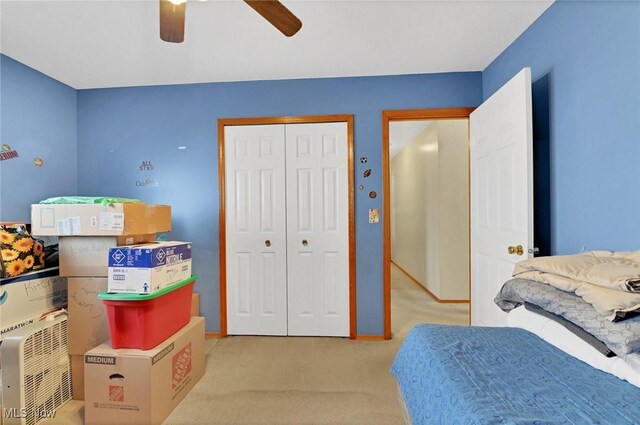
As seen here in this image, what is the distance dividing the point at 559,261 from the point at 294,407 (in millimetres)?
1641

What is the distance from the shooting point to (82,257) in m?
1.86

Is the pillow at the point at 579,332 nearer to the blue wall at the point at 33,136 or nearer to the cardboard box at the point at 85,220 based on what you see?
the cardboard box at the point at 85,220

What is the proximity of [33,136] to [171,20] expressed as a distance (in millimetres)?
1981

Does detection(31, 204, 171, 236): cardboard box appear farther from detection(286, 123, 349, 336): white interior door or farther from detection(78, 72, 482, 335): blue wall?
detection(286, 123, 349, 336): white interior door

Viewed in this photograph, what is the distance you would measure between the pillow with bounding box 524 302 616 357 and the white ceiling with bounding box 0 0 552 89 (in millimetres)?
1753

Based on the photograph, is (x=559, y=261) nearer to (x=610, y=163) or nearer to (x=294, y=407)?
(x=610, y=163)

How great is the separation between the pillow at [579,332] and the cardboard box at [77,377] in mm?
2625

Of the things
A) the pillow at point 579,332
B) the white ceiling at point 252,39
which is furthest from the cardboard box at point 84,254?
the pillow at point 579,332

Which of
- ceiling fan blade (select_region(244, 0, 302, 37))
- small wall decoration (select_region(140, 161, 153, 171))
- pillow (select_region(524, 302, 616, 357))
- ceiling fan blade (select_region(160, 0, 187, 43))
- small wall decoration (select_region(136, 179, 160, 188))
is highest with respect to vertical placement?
ceiling fan blade (select_region(160, 0, 187, 43))

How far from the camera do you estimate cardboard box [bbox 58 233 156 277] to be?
185 centimetres

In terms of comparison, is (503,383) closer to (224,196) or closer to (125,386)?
(125,386)

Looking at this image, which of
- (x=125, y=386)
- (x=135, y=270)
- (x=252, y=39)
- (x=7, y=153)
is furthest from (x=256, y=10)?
(x=7, y=153)

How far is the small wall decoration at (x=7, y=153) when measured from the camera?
224 cm

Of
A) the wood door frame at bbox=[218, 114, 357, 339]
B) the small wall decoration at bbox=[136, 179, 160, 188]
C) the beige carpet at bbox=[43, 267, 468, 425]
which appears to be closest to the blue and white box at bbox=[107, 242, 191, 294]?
the beige carpet at bbox=[43, 267, 468, 425]
